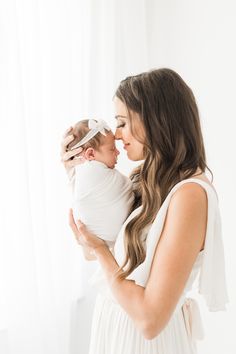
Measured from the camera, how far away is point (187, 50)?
2.65 metres

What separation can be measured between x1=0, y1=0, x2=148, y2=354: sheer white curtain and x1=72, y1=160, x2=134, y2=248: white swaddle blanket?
415 mm

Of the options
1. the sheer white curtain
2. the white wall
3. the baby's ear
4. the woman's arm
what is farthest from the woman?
the white wall

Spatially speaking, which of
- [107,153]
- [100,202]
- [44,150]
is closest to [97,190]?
[100,202]

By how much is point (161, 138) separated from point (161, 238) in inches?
11.1

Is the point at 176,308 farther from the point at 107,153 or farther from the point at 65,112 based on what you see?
the point at 65,112

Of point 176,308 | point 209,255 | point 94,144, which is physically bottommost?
point 176,308

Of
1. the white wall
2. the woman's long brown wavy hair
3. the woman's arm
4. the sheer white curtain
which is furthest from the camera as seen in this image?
the white wall

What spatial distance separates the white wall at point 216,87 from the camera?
247 centimetres

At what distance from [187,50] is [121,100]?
4.34ft

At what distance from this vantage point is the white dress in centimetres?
133

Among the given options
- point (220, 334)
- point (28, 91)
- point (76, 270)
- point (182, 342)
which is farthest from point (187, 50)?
point (182, 342)

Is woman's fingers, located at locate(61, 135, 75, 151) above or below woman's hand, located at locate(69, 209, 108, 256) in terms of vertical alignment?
above

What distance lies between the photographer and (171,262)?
4.08 ft

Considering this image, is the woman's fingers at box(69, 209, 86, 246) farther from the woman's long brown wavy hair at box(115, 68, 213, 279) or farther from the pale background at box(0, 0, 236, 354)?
the pale background at box(0, 0, 236, 354)
